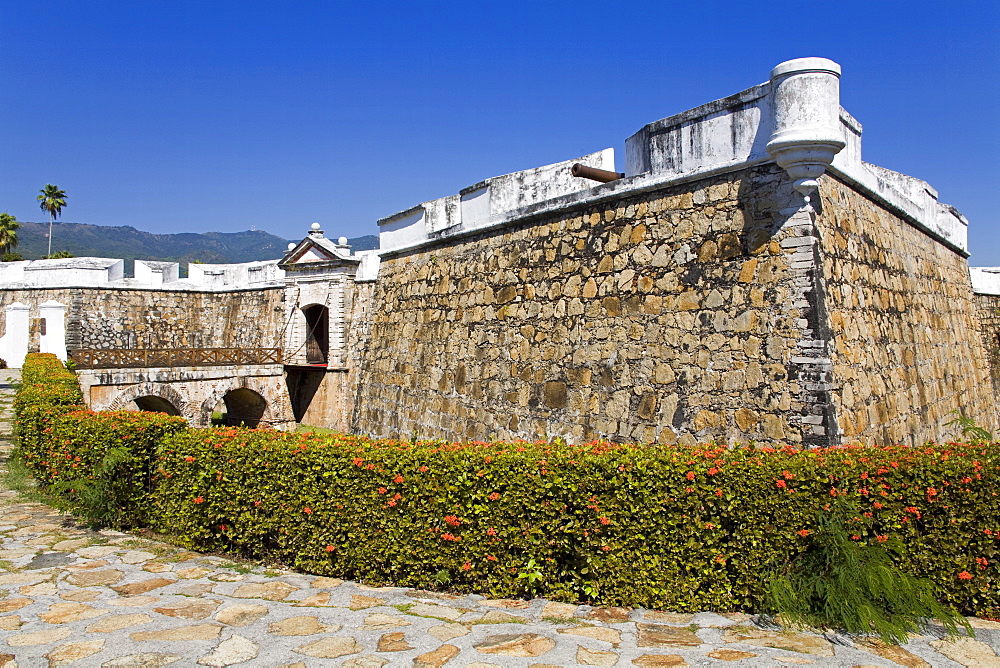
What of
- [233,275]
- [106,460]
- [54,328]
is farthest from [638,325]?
[233,275]

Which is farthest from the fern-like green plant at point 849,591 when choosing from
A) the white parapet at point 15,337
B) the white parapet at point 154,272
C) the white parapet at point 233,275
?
the white parapet at point 154,272

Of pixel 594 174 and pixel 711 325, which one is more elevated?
pixel 594 174

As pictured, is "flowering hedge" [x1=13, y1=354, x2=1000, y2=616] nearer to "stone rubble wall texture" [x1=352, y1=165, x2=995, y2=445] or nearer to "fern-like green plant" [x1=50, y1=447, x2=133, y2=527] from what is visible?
"fern-like green plant" [x1=50, y1=447, x2=133, y2=527]

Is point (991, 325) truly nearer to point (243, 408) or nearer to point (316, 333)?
point (316, 333)

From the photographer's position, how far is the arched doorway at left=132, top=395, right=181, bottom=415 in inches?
832

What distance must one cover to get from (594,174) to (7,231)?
47204 millimetres

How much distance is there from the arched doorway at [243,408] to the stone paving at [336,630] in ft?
60.9

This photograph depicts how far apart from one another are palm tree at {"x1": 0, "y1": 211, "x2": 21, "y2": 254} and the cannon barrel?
153ft

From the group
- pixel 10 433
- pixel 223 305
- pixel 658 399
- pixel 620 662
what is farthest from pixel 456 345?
pixel 223 305

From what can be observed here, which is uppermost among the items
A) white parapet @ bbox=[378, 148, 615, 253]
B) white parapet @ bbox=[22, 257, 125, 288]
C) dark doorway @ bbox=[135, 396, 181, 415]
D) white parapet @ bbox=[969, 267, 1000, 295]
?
white parapet @ bbox=[22, 257, 125, 288]

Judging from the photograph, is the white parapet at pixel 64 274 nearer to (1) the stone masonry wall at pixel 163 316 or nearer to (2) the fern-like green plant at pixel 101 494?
(1) the stone masonry wall at pixel 163 316

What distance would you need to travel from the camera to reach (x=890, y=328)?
28.1 feet

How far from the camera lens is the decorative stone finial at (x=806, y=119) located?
682 cm

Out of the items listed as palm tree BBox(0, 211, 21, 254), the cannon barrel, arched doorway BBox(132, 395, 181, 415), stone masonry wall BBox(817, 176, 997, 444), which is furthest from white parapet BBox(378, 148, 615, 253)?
palm tree BBox(0, 211, 21, 254)
